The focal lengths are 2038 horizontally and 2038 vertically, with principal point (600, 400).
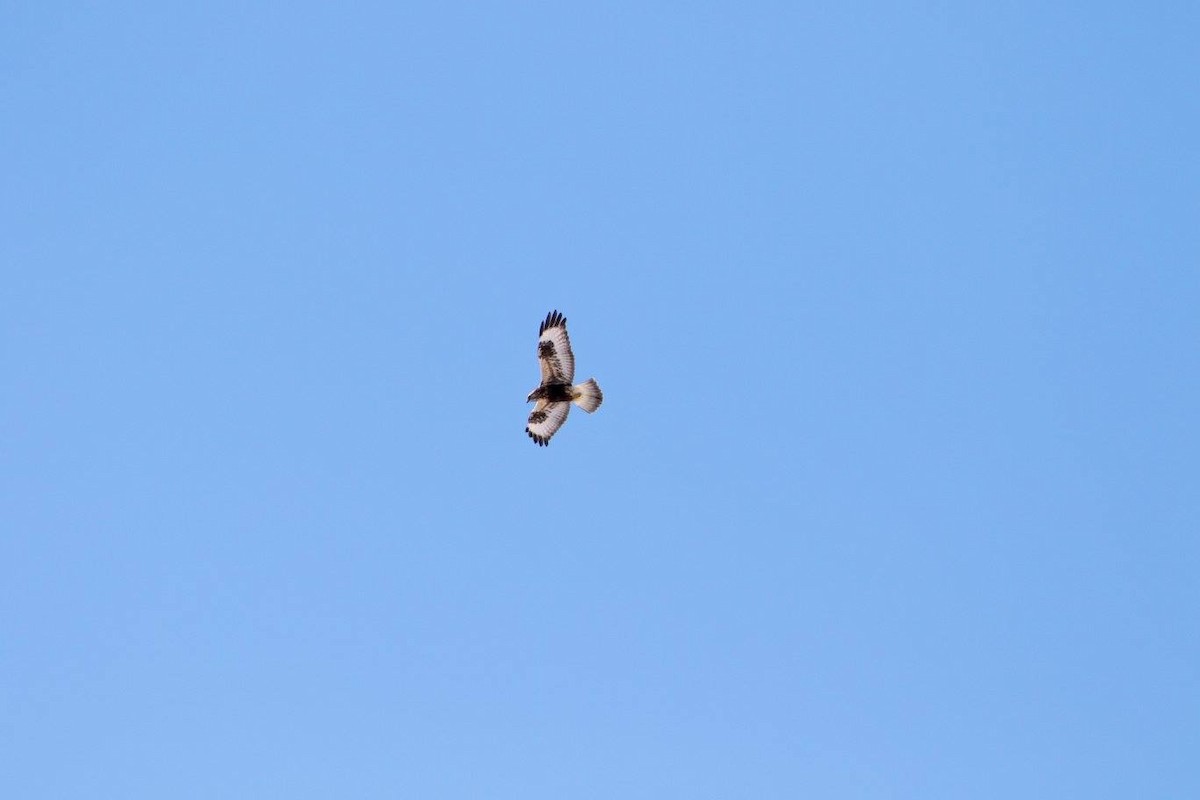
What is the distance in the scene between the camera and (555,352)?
55.6 meters

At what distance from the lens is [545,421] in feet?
186

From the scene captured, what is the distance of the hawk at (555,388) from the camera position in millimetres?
55688

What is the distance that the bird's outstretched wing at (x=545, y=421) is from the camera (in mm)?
56500

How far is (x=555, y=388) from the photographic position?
184 feet

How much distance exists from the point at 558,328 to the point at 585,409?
237 cm

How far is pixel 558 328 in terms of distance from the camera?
183 ft

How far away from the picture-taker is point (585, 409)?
56.2m

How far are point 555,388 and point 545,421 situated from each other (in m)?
1.14

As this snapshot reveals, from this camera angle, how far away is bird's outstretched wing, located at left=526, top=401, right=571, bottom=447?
5650 cm

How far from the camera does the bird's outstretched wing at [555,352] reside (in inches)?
2190

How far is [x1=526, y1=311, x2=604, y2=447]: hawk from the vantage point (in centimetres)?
5569

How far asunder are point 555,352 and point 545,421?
2.15 meters

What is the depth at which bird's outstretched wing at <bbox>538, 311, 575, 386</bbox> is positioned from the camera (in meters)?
55.6
